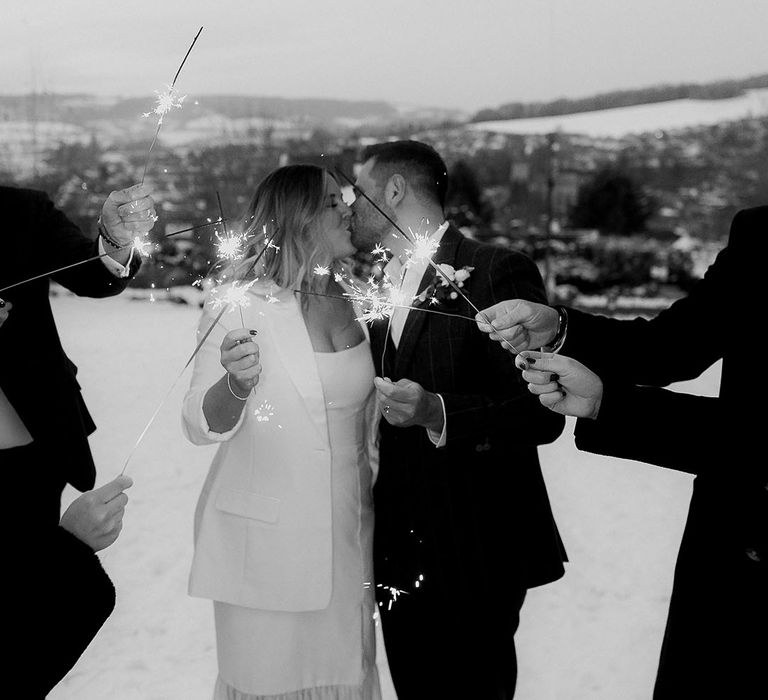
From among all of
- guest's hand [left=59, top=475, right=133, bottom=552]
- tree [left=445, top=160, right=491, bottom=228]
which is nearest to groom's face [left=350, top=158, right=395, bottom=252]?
guest's hand [left=59, top=475, right=133, bottom=552]

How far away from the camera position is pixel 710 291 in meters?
1.50

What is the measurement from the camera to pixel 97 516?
114 cm

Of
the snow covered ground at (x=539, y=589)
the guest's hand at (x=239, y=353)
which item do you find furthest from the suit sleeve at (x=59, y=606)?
the snow covered ground at (x=539, y=589)

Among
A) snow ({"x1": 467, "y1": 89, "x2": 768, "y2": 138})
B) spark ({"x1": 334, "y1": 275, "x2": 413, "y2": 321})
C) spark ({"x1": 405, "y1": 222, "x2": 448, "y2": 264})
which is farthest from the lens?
snow ({"x1": 467, "y1": 89, "x2": 768, "y2": 138})

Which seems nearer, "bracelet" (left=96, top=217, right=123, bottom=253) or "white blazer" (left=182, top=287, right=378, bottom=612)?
"white blazer" (left=182, top=287, right=378, bottom=612)

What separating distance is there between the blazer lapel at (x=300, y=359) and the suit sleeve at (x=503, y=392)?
326mm

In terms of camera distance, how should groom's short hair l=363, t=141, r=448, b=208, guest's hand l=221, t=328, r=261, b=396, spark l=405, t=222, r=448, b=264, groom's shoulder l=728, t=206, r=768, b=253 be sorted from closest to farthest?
groom's shoulder l=728, t=206, r=768, b=253 < guest's hand l=221, t=328, r=261, b=396 < spark l=405, t=222, r=448, b=264 < groom's short hair l=363, t=141, r=448, b=208

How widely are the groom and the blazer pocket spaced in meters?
0.31

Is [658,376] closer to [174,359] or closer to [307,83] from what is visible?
[307,83]

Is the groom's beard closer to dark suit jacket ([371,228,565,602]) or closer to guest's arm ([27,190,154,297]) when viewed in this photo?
dark suit jacket ([371,228,565,602])

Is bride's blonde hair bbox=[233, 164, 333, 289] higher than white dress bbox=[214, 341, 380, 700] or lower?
higher

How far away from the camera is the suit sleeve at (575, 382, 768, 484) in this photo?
4.16 feet

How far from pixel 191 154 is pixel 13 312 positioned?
12.9 ft

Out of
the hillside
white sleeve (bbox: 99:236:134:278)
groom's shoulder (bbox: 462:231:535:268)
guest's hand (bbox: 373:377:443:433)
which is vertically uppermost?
the hillside
